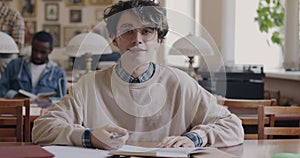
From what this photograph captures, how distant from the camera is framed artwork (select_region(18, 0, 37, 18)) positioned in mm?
8398

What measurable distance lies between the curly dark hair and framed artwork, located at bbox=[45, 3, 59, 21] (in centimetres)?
692

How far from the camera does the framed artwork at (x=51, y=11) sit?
8.41 metres

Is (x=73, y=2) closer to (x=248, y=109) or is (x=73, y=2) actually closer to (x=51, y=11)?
(x=51, y=11)

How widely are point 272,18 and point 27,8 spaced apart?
4.60 meters

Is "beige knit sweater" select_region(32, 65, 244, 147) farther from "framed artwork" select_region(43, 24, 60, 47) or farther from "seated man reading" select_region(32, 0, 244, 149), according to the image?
"framed artwork" select_region(43, 24, 60, 47)

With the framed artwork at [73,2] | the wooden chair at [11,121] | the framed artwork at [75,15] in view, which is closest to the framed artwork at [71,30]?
the framed artwork at [75,15]

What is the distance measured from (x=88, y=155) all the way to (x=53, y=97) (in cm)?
249

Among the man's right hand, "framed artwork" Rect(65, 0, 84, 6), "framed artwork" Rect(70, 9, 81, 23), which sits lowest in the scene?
the man's right hand

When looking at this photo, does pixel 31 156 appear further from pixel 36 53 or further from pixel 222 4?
pixel 222 4

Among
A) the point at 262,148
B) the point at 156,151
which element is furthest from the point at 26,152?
the point at 262,148

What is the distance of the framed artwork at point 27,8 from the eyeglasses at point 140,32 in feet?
23.2

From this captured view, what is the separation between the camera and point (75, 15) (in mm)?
8445

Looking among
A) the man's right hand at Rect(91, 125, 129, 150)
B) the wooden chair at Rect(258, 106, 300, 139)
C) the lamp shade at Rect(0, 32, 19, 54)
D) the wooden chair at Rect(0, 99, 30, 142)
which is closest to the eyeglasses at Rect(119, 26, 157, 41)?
the man's right hand at Rect(91, 125, 129, 150)

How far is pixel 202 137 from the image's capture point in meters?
1.59
